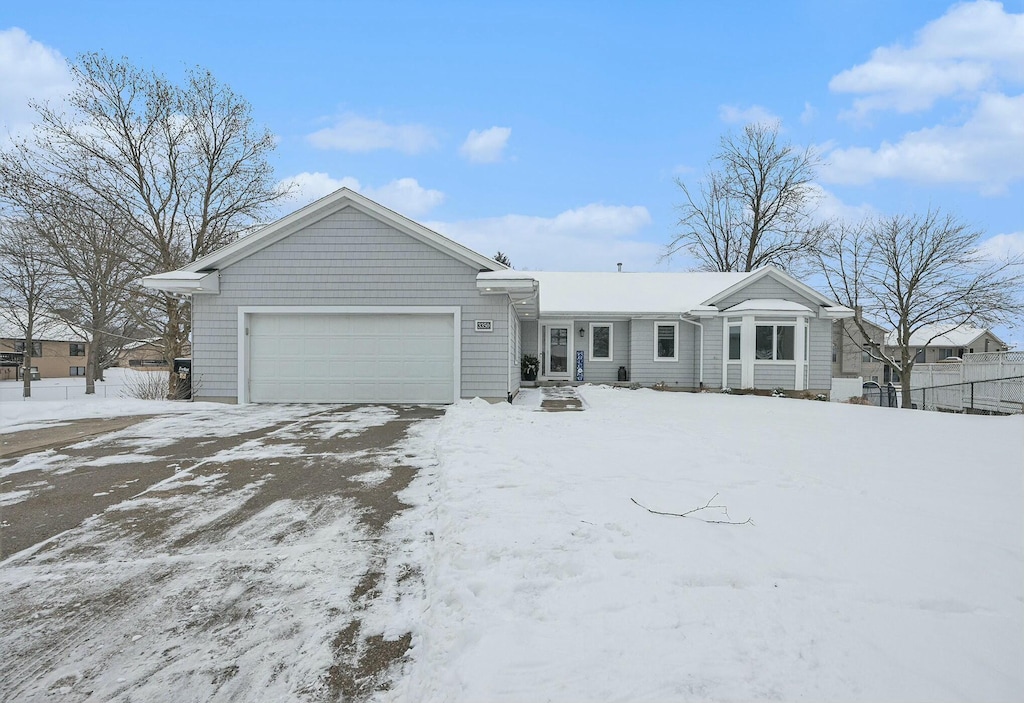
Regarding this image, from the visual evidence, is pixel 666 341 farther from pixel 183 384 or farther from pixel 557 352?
pixel 183 384

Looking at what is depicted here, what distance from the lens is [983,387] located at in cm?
1506

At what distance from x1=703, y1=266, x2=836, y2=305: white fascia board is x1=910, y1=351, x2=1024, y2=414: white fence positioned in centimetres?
451

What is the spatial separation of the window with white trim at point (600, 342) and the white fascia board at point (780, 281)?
3.26 meters

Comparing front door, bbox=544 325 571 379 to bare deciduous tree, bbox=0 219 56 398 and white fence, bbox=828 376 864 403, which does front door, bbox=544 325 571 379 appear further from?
bare deciduous tree, bbox=0 219 56 398

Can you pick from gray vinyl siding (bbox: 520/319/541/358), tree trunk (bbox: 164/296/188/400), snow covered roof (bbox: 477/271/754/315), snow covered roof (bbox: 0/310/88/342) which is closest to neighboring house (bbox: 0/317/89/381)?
snow covered roof (bbox: 0/310/88/342)

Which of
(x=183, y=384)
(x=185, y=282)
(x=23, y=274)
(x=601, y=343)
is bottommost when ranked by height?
(x=183, y=384)

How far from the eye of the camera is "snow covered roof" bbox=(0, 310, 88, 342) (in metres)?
24.5

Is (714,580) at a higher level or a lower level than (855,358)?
lower

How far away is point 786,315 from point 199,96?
19862 millimetres

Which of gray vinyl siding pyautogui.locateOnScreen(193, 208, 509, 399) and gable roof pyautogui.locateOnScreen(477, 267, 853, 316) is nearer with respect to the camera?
gray vinyl siding pyautogui.locateOnScreen(193, 208, 509, 399)

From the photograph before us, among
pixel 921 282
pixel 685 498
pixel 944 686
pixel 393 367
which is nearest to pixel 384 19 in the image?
pixel 393 367

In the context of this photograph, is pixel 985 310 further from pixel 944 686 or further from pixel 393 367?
pixel 944 686

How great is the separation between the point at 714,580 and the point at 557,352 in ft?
48.5

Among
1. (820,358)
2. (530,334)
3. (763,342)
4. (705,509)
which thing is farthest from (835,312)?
(705,509)
